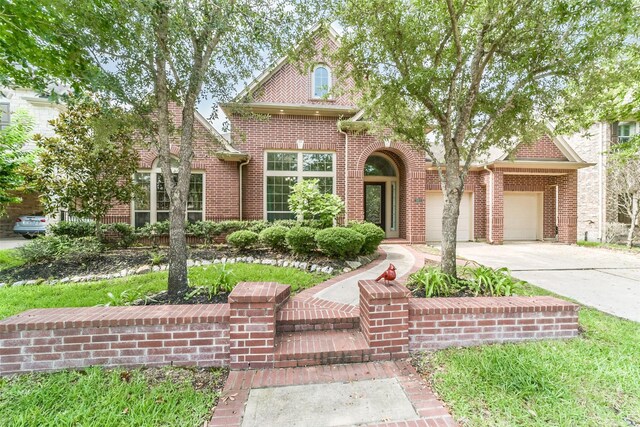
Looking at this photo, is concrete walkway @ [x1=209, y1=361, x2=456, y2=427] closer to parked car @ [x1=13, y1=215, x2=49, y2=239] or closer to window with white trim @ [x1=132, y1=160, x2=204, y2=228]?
window with white trim @ [x1=132, y1=160, x2=204, y2=228]

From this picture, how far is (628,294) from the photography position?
5.14 metres

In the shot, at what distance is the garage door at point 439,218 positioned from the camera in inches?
483

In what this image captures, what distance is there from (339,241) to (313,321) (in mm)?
3103

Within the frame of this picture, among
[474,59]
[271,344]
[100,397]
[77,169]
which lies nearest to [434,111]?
[474,59]

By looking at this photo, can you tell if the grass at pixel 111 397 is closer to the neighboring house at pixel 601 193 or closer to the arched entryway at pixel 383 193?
the arched entryway at pixel 383 193

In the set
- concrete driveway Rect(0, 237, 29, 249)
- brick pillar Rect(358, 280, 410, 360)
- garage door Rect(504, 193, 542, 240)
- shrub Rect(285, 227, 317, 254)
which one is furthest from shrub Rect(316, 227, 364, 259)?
concrete driveway Rect(0, 237, 29, 249)

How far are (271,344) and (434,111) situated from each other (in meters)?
4.35

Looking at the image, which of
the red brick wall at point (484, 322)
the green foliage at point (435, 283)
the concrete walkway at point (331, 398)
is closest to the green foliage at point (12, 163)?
the concrete walkway at point (331, 398)

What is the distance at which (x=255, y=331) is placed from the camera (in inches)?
112

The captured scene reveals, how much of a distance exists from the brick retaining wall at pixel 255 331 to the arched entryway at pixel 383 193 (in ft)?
26.5

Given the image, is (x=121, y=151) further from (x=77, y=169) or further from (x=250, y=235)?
(x=250, y=235)

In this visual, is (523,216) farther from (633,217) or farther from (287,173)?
(287,173)

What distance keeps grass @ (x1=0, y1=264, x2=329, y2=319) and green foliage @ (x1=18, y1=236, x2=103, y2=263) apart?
4.72ft

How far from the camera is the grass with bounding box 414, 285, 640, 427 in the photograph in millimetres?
2197
